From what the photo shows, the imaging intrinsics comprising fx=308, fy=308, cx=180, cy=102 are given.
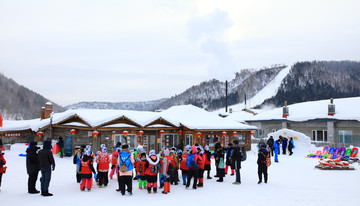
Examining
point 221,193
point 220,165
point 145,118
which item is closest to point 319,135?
point 145,118

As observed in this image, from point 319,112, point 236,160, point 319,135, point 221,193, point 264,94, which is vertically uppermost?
point 264,94

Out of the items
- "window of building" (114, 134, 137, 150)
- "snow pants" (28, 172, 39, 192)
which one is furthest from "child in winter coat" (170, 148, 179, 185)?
"window of building" (114, 134, 137, 150)

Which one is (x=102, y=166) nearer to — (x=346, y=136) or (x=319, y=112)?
(x=346, y=136)

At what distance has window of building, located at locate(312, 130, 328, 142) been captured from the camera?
102 feet

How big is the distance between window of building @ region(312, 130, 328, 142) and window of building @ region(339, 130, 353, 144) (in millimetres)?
1486

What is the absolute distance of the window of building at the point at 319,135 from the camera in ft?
102

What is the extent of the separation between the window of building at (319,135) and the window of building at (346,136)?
149 centimetres

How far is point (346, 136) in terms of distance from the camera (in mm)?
29359

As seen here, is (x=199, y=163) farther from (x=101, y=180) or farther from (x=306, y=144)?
(x=306, y=144)

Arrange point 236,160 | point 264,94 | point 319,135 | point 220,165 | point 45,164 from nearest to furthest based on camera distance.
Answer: point 45,164, point 236,160, point 220,165, point 319,135, point 264,94

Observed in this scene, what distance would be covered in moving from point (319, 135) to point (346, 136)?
107 inches

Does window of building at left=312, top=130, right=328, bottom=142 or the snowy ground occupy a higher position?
window of building at left=312, top=130, right=328, bottom=142

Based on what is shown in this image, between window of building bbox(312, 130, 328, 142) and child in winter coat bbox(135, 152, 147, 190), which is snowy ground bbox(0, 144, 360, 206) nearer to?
child in winter coat bbox(135, 152, 147, 190)

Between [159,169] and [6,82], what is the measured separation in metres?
151
